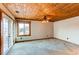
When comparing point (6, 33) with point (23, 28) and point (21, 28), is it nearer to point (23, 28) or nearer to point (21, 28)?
point (21, 28)

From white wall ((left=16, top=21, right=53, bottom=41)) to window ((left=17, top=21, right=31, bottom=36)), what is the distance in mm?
334

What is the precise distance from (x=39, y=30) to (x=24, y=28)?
1.73m

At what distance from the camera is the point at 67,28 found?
7.75 meters

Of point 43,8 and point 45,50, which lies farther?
point 45,50

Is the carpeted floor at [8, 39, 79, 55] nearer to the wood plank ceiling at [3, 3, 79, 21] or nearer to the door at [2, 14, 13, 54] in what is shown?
the door at [2, 14, 13, 54]

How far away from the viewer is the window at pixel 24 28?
8.20m

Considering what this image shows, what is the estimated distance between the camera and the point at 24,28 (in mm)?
8523

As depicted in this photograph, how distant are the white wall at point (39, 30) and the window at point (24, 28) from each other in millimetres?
334

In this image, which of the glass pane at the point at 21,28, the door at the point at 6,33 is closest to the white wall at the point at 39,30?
the glass pane at the point at 21,28

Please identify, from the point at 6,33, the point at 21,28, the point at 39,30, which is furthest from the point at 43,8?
the point at 39,30

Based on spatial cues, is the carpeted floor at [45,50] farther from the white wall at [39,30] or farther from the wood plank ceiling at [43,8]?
the white wall at [39,30]

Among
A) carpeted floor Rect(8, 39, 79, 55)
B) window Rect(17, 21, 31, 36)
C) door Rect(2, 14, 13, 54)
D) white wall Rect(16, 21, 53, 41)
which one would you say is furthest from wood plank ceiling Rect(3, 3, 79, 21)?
white wall Rect(16, 21, 53, 41)
